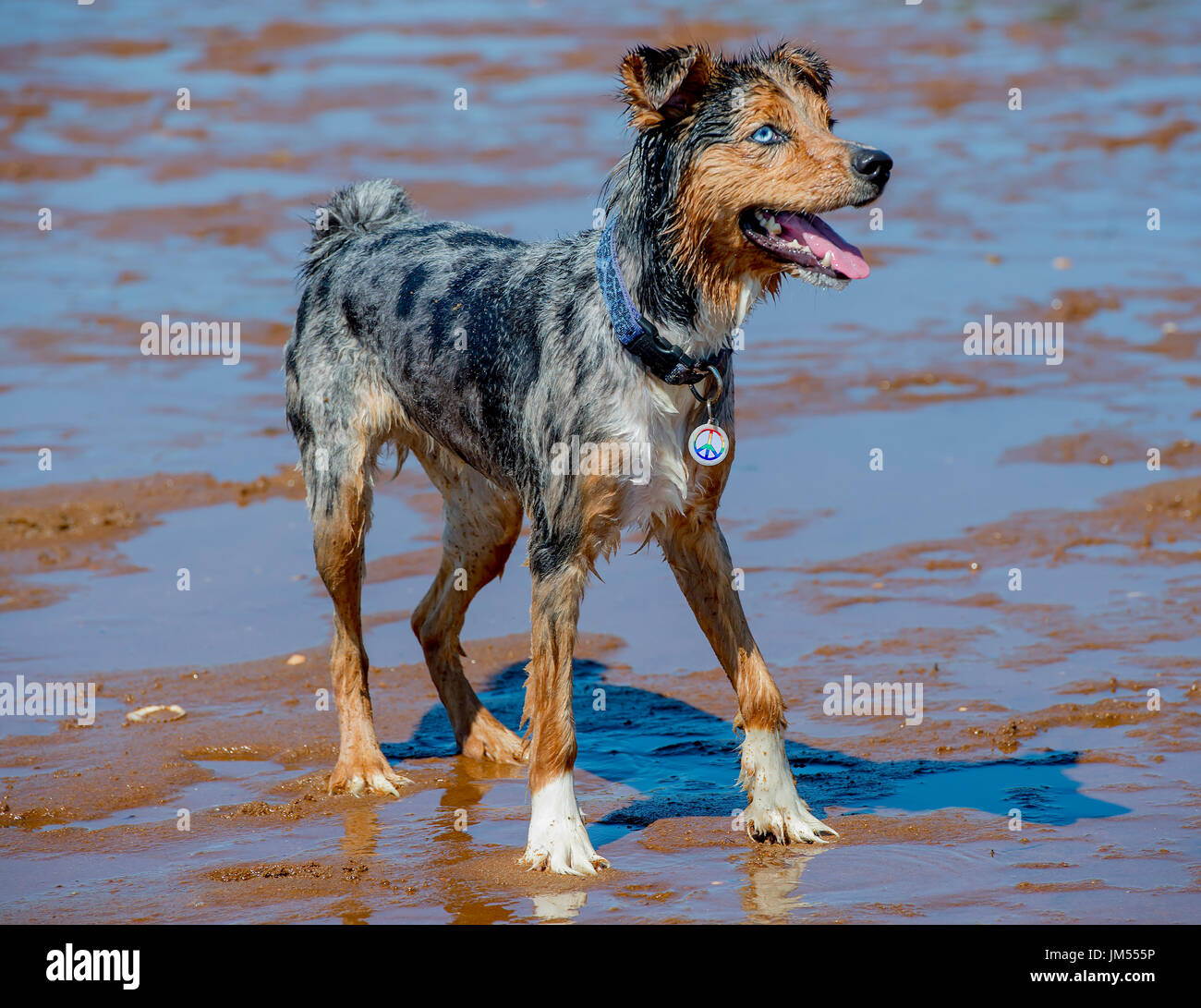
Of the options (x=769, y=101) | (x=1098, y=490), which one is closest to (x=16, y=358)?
(x=1098, y=490)

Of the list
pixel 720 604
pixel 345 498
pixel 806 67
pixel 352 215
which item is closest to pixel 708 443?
pixel 720 604

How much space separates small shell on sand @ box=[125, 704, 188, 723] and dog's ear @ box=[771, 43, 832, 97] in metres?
3.92

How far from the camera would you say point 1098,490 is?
943 centimetres

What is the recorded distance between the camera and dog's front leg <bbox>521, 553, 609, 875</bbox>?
221 inches

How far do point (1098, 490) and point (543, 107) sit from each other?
12.7 m

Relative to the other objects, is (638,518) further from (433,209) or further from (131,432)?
(433,209)

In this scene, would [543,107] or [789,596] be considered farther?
[543,107]

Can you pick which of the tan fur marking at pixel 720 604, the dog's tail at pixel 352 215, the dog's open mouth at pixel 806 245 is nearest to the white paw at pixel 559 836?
the tan fur marking at pixel 720 604

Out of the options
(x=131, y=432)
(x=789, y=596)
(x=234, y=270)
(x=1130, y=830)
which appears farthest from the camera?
(x=234, y=270)

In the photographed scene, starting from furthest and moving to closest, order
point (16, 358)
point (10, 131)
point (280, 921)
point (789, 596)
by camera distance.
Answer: point (10, 131) → point (16, 358) → point (789, 596) → point (280, 921)

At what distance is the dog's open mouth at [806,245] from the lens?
209 inches

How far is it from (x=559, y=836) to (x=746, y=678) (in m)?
0.88

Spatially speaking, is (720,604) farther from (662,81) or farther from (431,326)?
(662,81)

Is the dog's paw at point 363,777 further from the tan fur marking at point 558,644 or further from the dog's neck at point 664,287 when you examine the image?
the dog's neck at point 664,287
